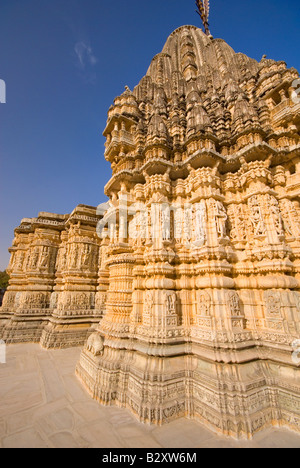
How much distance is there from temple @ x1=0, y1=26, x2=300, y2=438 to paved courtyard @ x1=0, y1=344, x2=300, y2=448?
26 cm

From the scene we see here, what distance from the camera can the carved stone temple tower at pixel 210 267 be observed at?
446 cm

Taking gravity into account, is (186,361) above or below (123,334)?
below

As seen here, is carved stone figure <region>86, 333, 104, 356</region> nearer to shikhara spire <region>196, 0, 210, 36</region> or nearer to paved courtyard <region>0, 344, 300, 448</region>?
paved courtyard <region>0, 344, 300, 448</region>

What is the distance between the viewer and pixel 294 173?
6500mm

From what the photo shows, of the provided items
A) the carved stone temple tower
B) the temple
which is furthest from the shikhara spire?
the carved stone temple tower

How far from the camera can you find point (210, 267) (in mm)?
5492

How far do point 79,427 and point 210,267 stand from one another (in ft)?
15.2

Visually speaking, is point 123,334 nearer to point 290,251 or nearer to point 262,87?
point 290,251

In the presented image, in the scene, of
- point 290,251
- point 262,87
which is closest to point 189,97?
point 262,87

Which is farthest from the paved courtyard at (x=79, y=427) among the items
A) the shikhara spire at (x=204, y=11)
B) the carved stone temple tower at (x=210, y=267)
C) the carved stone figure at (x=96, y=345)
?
the shikhara spire at (x=204, y=11)

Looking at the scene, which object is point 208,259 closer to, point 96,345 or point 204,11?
point 96,345

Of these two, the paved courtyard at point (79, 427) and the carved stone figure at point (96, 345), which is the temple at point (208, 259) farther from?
the paved courtyard at point (79, 427)
